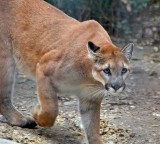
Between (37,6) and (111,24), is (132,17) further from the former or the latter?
(37,6)

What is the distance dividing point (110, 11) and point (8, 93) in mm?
4536

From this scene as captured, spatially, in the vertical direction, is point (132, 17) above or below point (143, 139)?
above

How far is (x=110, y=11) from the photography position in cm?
1127

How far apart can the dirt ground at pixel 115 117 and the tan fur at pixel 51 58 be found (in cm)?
22

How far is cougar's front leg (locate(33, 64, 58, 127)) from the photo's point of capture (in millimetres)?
6609

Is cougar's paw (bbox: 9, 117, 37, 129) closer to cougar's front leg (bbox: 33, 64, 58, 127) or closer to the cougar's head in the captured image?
cougar's front leg (bbox: 33, 64, 58, 127)

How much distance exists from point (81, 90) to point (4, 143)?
3.58 ft

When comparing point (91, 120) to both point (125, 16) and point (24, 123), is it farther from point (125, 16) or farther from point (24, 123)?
point (125, 16)

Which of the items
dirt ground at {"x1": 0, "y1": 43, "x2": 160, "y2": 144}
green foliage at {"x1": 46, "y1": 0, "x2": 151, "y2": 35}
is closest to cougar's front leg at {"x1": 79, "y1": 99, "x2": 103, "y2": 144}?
dirt ground at {"x1": 0, "y1": 43, "x2": 160, "y2": 144}

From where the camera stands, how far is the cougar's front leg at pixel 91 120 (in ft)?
22.3

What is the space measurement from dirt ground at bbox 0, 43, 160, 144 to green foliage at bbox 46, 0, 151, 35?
1.68m

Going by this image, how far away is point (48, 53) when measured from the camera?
6.79 meters

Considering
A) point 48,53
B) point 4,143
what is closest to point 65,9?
point 48,53

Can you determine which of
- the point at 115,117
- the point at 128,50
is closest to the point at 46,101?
the point at 128,50
